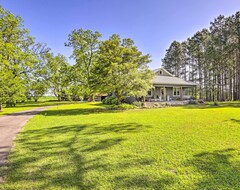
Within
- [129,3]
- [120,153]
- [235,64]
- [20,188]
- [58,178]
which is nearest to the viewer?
[20,188]

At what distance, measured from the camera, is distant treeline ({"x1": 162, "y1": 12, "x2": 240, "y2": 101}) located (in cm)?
3027

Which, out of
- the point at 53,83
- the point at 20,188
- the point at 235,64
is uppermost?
the point at 235,64

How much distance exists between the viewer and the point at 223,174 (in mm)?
3641

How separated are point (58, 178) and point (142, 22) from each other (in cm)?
1753

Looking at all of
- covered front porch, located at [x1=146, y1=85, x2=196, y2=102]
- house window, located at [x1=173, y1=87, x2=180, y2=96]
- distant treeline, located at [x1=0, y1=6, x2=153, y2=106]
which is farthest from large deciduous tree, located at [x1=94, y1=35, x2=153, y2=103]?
house window, located at [x1=173, y1=87, x2=180, y2=96]

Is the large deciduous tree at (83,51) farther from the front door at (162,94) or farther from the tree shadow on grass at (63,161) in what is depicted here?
the tree shadow on grass at (63,161)

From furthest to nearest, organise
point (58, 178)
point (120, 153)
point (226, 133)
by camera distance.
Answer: point (226, 133), point (120, 153), point (58, 178)

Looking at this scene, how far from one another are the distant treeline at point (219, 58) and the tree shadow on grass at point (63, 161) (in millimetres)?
31325

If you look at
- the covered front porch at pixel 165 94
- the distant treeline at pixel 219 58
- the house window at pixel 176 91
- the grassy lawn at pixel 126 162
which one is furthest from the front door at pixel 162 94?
the grassy lawn at pixel 126 162

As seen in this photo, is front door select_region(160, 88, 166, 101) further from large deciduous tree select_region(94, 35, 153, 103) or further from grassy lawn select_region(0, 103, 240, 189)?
grassy lawn select_region(0, 103, 240, 189)

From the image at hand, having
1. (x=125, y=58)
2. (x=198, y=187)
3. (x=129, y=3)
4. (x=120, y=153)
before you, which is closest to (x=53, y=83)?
(x=125, y=58)

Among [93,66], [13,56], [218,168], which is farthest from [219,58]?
[218,168]

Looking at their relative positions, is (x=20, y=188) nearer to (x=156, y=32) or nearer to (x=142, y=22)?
(x=142, y=22)

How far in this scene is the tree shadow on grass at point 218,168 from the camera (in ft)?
10.7
